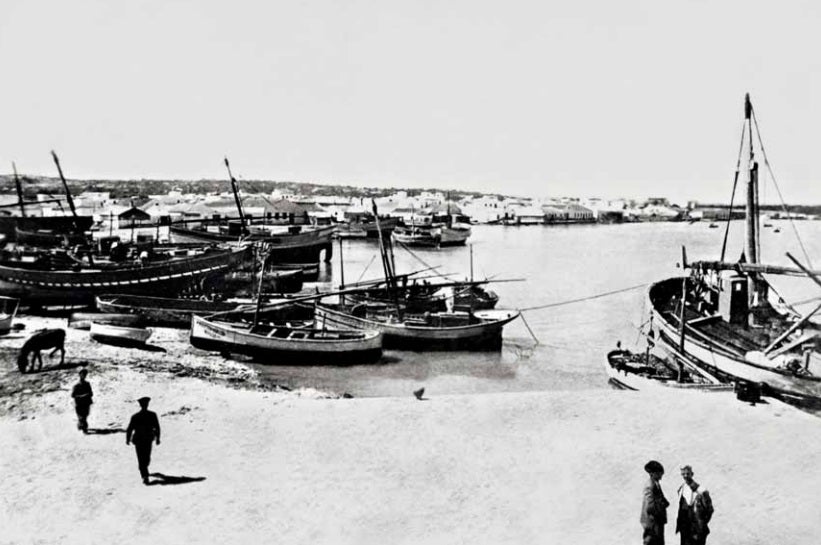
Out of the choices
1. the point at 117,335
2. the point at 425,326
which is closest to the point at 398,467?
the point at 117,335

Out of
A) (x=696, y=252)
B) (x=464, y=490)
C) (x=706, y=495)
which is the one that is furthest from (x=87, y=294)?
(x=696, y=252)

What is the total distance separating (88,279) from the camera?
3025cm

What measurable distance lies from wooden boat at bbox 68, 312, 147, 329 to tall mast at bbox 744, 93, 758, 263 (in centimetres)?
2262

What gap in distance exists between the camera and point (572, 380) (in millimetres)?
22625

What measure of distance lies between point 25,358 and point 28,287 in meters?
16.1

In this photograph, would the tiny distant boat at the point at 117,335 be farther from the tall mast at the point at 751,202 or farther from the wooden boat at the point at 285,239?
the wooden boat at the point at 285,239

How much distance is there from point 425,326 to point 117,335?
421 inches

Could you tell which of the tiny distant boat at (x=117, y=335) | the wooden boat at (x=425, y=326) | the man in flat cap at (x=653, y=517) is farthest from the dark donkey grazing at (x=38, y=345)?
the man in flat cap at (x=653, y=517)

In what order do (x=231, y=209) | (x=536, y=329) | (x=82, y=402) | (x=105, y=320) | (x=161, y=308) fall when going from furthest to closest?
(x=231, y=209)
(x=536, y=329)
(x=161, y=308)
(x=105, y=320)
(x=82, y=402)

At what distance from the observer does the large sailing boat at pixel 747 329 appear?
1593cm

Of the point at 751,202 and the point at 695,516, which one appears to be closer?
the point at 695,516

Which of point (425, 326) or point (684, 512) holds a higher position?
point (684, 512)

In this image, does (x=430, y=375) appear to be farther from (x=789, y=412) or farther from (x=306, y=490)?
(x=306, y=490)

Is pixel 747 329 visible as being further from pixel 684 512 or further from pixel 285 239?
pixel 285 239
